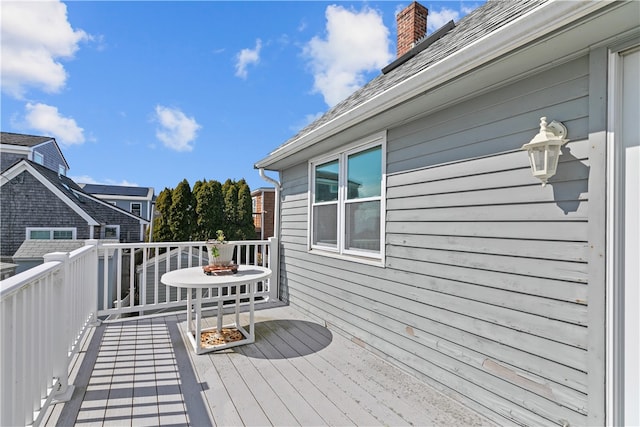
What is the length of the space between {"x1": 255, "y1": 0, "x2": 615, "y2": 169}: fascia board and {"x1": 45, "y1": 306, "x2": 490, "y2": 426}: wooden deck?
2.44m

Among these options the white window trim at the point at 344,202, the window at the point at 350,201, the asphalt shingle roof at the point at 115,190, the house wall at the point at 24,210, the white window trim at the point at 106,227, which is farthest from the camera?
the asphalt shingle roof at the point at 115,190

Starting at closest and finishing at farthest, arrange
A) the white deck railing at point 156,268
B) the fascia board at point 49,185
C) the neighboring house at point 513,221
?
the neighboring house at point 513,221, the white deck railing at point 156,268, the fascia board at point 49,185

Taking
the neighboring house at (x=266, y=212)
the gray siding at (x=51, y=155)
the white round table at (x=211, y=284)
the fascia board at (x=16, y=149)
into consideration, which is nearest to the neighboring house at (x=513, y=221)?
the white round table at (x=211, y=284)

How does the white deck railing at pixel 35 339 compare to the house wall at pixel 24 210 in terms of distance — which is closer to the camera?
the white deck railing at pixel 35 339

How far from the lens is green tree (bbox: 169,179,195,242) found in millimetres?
12531

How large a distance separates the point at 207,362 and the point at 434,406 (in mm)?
2101

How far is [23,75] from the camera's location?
8.95 meters

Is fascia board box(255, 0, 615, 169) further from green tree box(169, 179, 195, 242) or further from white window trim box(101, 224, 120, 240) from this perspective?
white window trim box(101, 224, 120, 240)

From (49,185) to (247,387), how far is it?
16.6 m

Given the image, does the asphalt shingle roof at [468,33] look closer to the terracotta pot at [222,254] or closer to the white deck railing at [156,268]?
the terracotta pot at [222,254]

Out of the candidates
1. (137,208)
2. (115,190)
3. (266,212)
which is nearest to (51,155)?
(115,190)

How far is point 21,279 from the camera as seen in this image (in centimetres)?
157

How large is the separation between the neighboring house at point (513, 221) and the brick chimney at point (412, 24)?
8.30 feet

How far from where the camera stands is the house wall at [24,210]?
1316 cm
